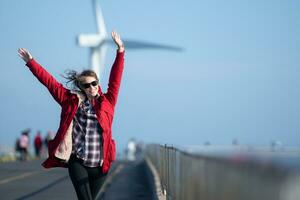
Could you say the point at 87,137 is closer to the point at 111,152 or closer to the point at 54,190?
the point at 111,152

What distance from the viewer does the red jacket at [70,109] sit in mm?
8094

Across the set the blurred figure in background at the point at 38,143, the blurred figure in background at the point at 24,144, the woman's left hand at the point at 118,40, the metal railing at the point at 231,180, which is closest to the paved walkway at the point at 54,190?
the metal railing at the point at 231,180

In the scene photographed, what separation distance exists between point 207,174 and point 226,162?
1.56m

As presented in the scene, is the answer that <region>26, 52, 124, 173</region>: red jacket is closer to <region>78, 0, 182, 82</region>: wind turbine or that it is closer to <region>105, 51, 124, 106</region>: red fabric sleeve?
<region>105, 51, 124, 106</region>: red fabric sleeve

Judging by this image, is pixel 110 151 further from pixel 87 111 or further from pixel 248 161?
pixel 248 161

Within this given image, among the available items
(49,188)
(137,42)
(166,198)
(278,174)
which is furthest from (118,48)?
(137,42)

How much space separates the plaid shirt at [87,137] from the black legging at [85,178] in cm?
6

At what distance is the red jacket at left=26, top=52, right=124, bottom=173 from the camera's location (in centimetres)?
809

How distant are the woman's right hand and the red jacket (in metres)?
0.05

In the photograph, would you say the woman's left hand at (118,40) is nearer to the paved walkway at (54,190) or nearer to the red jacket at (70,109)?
the red jacket at (70,109)

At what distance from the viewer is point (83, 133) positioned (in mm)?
8109

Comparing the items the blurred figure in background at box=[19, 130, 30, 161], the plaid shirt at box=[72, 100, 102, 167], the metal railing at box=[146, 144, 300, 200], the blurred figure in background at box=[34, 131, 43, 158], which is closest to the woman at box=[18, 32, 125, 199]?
the plaid shirt at box=[72, 100, 102, 167]

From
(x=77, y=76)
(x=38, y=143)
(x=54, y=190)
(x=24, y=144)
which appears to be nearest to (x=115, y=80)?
(x=77, y=76)

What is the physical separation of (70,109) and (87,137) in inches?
12.3
